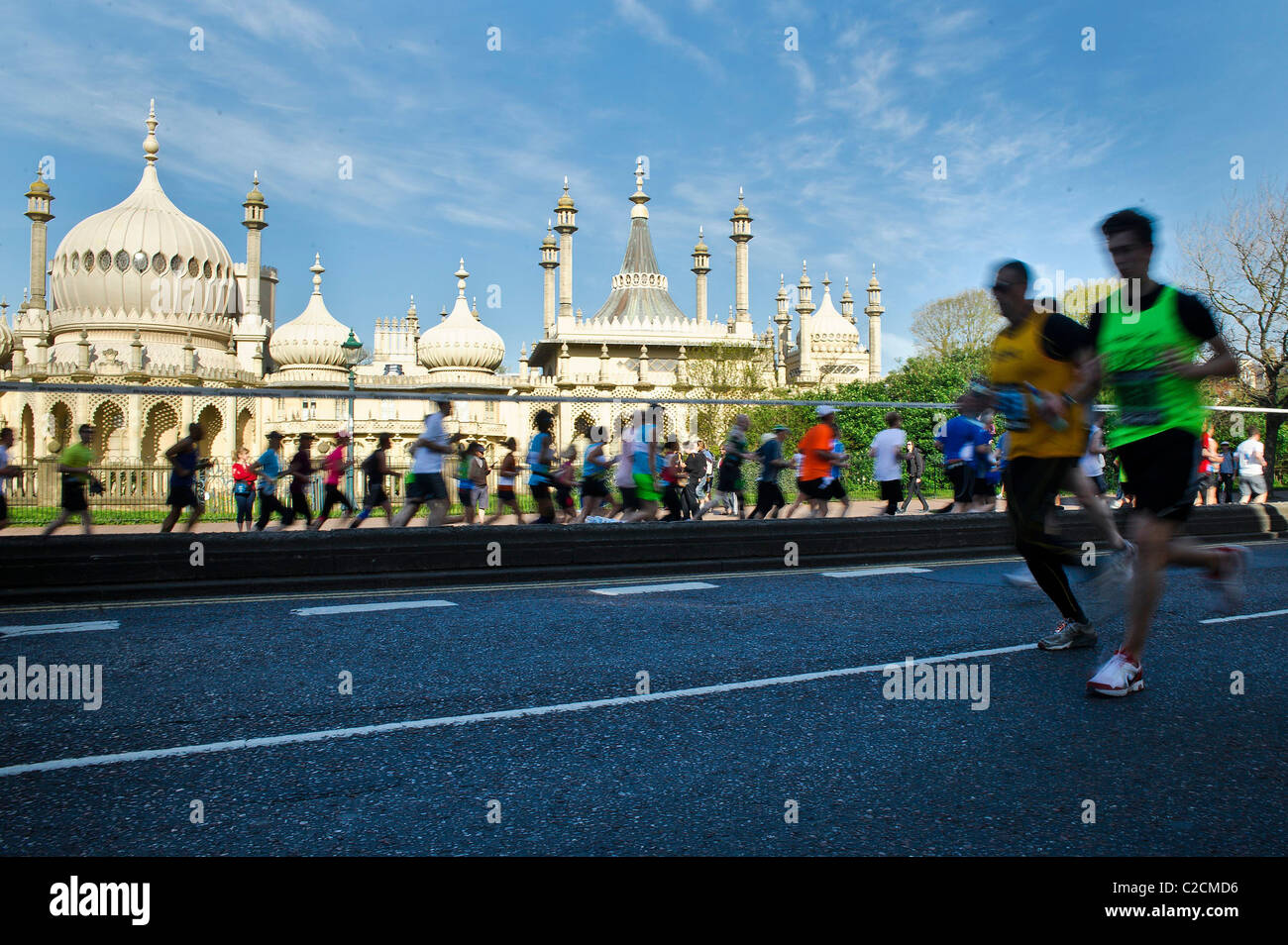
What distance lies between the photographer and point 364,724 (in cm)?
429

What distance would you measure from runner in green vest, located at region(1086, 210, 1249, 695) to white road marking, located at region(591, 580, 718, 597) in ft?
14.5

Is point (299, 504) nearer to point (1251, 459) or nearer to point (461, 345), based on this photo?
point (1251, 459)

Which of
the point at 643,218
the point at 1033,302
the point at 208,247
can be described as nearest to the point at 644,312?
the point at 643,218

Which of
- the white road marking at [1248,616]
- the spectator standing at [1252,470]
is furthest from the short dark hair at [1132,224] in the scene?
the spectator standing at [1252,470]

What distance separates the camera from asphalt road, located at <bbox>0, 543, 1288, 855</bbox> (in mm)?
3049

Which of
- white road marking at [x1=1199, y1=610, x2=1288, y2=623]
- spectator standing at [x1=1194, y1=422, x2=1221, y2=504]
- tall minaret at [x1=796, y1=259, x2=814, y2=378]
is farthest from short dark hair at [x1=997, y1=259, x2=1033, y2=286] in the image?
tall minaret at [x1=796, y1=259, x2=814, y2=378]

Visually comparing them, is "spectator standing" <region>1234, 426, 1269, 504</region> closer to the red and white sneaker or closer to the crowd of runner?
the crowd of runner

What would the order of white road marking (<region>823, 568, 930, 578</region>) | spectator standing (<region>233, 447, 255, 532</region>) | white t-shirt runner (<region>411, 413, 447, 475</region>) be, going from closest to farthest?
white road marking (<region>823, 568, 930, 578</region>), white t-shirt runner (<region>411, 413, 447, 475</region>), spectator standing (<region>233, 447, 255, 532</region>)

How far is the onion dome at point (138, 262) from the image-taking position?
2424 inches

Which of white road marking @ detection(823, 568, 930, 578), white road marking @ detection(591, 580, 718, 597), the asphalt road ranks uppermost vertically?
white road marking @ detection(591, 580, 718, 597)

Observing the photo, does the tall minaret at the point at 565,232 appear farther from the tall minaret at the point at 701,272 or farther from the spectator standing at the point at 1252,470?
the spectator standing at the point at 1252,470
